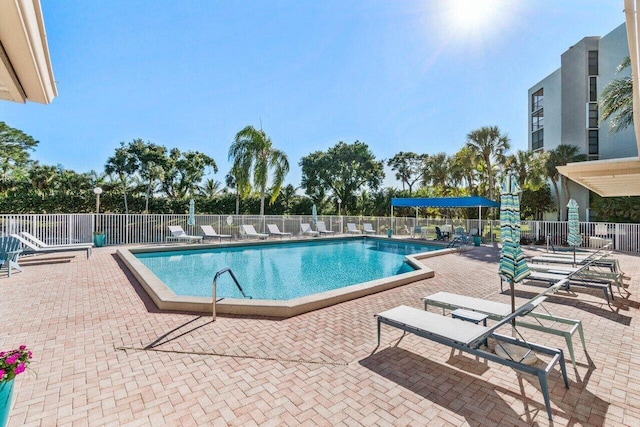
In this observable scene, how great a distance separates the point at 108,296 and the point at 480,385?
6.44 m

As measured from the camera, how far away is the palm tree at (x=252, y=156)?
20.0 meters

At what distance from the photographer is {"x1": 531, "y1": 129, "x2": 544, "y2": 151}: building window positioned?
28147 millimetres

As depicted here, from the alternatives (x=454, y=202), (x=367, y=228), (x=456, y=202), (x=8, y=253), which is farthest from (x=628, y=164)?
(x=367, y=228)

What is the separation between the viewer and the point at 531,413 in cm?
255

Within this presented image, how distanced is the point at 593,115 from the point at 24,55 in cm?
3176

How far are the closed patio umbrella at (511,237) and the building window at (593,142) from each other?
1054 inches

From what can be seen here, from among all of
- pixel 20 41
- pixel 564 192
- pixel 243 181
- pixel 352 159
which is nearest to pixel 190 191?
pixel 243 181

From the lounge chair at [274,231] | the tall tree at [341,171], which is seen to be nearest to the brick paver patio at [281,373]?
the lounge chair at [274,231]

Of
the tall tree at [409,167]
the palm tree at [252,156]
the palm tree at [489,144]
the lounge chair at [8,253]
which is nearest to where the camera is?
the lounge chair at [8,253]

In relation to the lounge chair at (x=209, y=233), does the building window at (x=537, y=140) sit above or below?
above

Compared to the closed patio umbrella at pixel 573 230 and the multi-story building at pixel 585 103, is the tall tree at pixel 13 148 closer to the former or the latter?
the closed patio umbrella at pixel 573 230

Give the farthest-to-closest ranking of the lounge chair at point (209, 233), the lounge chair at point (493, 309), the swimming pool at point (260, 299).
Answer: the lounge chair at point (209, 233) < the swimming pool at point (260, 299) < the lounge chair at point (493, 309)

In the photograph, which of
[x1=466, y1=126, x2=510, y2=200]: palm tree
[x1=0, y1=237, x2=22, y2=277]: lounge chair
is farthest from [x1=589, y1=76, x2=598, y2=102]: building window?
[x1=0, y1=237, x2=22, y2=277]: lounge chair

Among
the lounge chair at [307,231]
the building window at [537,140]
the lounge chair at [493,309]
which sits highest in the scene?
the building window at [537,140]
